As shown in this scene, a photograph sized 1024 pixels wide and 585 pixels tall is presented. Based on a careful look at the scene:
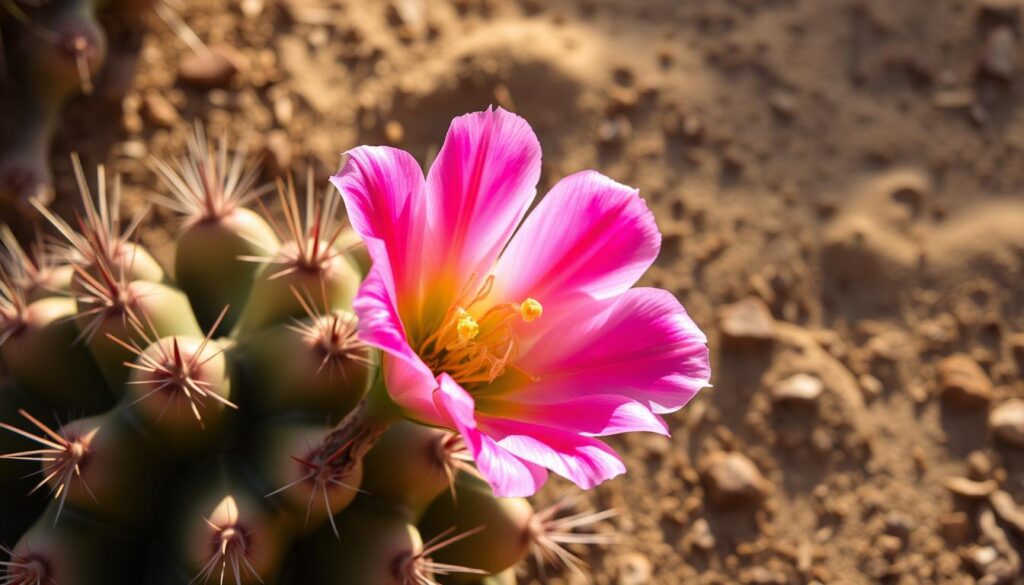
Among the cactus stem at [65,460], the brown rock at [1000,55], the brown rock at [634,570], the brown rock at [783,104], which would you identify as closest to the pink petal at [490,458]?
the cactus stem at [65,460]

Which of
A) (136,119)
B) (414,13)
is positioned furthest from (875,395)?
(136,119)

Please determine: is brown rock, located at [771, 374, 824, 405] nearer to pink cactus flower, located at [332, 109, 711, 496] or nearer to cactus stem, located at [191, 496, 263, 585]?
pink cactus flower, located at [332, 109, 711, 496]

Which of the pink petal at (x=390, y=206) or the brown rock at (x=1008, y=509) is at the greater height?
the pink petal at (x=390, y=206)

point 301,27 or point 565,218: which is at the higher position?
point 565,218

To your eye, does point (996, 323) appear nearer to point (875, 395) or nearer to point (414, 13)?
point (875, 395)

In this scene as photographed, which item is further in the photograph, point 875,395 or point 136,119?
point 136,119

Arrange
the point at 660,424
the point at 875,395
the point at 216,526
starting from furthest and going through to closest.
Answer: the point at 875,395, the point at 216,526, the point at 660,424

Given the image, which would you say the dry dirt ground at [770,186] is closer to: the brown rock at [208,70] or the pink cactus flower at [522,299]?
the brown rock at [208,70]

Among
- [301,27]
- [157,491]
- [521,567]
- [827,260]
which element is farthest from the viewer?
[301,27]
